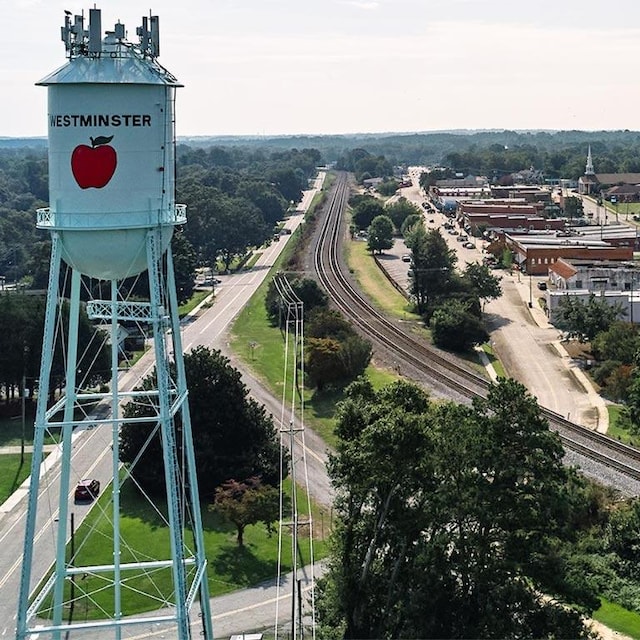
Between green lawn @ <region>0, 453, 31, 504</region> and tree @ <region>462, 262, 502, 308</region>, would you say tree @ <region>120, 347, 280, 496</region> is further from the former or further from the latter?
tree @ <region>462, 262, 502, 308</region>

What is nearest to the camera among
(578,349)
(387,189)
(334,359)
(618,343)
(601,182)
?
(334,359)

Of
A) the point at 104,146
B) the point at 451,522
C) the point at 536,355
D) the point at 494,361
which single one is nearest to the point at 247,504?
the point at 451,522

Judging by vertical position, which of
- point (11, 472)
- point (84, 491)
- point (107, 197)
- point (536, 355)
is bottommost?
point (11, 472)

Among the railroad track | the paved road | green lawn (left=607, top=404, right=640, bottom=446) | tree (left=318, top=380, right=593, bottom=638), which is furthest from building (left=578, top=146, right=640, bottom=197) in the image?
tree (left=318, top=380, right=593, bottom=638)

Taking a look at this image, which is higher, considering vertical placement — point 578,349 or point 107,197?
point 107,197

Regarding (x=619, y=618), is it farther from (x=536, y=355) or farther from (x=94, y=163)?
(x=536, y=355)

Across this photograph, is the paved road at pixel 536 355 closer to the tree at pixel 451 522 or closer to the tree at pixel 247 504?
the tree at pixel 247 504

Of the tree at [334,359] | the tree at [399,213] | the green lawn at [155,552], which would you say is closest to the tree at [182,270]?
the tree at [334,359]

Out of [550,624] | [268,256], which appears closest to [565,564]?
[550,624]
